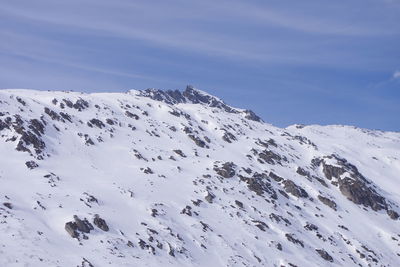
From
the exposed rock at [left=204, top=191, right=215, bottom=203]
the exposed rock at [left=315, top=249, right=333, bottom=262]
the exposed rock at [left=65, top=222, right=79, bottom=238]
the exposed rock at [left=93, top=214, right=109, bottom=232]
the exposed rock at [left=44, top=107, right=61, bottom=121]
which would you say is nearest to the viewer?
the exposed rock at [left=65, top=222, right=79, bottom=238]

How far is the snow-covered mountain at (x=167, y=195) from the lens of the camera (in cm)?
3816

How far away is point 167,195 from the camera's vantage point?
54.6m

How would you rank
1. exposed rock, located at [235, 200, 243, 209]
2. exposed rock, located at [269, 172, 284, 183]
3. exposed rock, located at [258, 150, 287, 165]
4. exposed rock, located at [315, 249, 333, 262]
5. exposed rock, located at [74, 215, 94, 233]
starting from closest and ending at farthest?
1. exposed rock, located at [74, 215, 94, 233]
2. exposed rock, located at [315, 249, 333, 262]
3. exposed rock, located at [235, 200, 243, 209]
4. exposed rock, located at [269, 172, 284, 183]
5. exposed rock, located at [258, 150, 287, 165]

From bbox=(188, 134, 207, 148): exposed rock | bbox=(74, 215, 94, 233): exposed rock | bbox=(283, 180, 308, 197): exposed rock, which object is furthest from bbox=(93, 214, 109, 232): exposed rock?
bbox=(188, 134, 207, 148): exposed rock

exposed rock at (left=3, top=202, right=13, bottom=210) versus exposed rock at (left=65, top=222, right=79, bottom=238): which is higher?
exposed rock at (left=65, top=222, right=79, bottom=238)

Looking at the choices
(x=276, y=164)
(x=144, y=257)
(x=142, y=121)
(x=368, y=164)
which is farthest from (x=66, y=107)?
(x=368, y=164)

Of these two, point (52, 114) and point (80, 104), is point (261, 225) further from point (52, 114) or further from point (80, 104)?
point (80, 104)

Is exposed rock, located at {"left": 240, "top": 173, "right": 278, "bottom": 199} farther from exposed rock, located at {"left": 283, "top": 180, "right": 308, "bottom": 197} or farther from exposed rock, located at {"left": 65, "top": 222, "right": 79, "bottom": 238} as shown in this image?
exposed rock, located at {"left": 65, "top": 222, "right": 79, "bottom": 238}

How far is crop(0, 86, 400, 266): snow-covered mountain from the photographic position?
38.2 meters

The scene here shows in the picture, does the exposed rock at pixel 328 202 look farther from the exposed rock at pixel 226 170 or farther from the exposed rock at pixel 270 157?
the exposed rock at pixel 226 170

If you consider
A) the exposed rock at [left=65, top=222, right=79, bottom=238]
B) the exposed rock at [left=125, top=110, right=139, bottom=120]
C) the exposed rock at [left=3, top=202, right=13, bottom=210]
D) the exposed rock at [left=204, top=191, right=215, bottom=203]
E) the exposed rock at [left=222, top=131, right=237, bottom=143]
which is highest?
the exposed rock at [left=222, top=131, right=237, bottom=143]

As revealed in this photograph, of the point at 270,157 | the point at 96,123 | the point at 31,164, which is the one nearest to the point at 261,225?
the point at 31,164

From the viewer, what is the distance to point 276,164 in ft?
287

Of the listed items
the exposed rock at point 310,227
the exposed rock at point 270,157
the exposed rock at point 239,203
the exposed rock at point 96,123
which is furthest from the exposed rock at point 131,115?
the exposed rock at point 310,227
